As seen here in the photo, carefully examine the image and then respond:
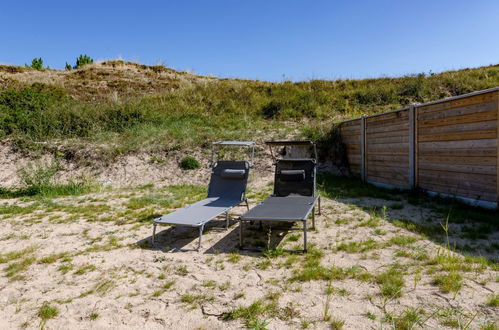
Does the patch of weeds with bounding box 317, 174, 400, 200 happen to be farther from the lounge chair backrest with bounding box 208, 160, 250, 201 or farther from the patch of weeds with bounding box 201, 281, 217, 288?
the patch of weeds with bounding box 201, 281, 217, 288

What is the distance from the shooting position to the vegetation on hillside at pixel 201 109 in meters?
12.2

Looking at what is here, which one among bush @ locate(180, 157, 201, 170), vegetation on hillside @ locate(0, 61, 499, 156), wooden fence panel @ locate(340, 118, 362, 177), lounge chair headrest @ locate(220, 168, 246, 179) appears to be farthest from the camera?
vegetation on hillside @ locate(0, 61, 499, 156)

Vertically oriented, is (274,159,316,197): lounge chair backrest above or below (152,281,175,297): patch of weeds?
above

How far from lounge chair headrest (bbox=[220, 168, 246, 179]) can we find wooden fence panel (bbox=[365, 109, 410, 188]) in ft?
13.4

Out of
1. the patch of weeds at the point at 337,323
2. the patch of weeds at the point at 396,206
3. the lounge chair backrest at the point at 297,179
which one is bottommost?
the patch of weeds at the point at 337,323

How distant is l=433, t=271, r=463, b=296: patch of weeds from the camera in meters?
2.84

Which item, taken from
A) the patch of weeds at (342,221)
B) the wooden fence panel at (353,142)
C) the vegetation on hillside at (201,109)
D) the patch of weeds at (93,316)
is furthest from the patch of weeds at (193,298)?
the vegetation on hillside at (201,109)

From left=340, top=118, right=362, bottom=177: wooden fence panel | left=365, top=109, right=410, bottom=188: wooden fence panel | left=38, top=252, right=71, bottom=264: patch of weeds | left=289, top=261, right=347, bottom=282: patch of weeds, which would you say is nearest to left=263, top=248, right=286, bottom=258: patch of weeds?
left=289, top=261, right=347, bottom=282: patch of weeds

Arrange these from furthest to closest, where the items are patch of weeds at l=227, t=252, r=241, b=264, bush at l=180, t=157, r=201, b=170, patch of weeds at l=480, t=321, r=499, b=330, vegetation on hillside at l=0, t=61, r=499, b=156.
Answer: vegetation on hillside at l=0, t=61, r=499, b=156 < bush at l=180, t=157, r=201, b=170 < patch of weeds at l=227, t=252, r=241, b=264 < patch of weeds at l=480, t=321, r=499, b=330

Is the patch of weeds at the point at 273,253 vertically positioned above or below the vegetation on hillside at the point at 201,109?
below

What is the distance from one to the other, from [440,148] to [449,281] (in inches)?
170

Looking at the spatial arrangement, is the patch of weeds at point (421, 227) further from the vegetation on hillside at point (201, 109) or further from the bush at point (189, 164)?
the bush at point (189, 164)

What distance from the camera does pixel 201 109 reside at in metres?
15.0

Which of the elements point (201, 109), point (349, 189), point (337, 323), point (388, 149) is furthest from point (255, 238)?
point (201, 109)
